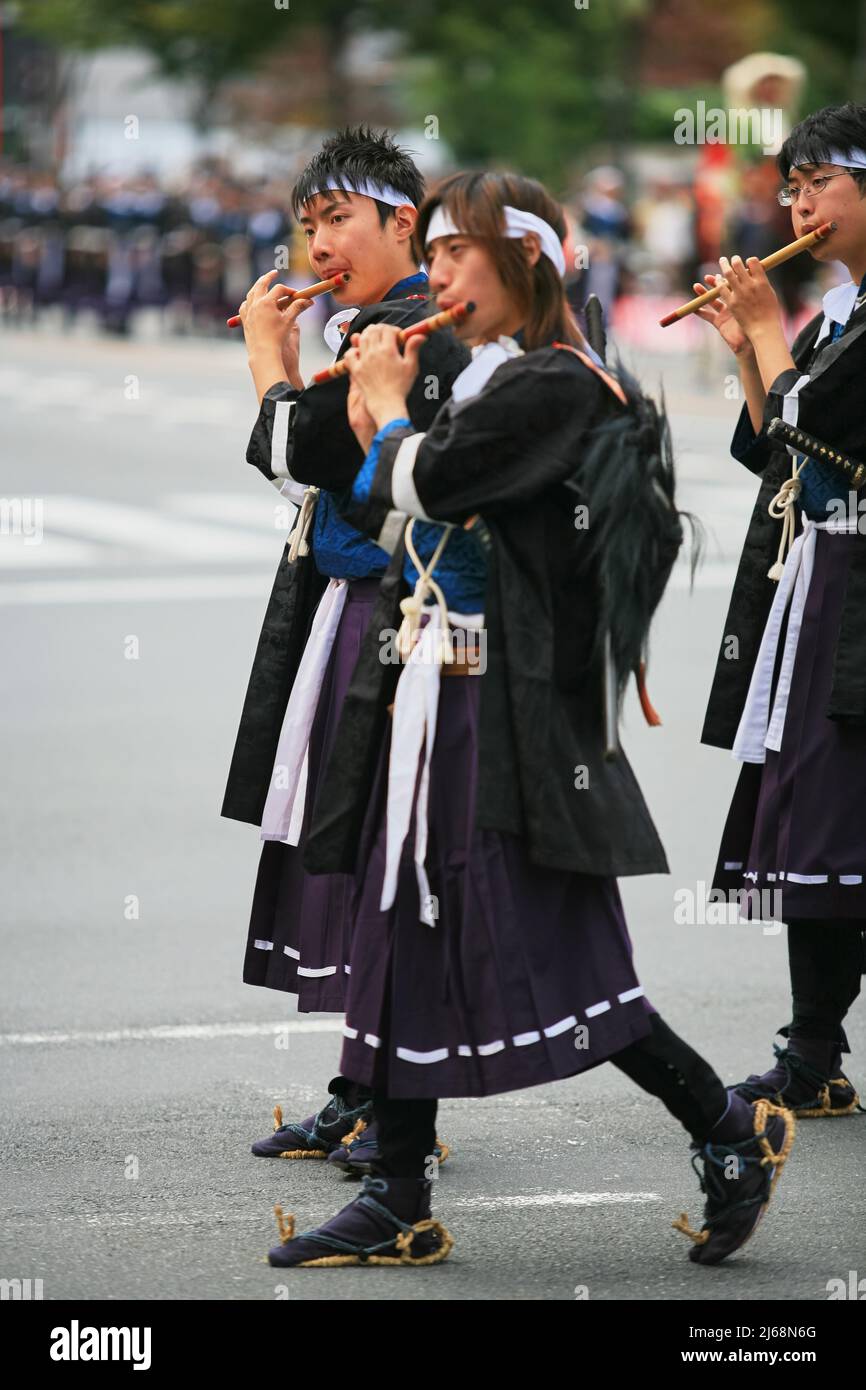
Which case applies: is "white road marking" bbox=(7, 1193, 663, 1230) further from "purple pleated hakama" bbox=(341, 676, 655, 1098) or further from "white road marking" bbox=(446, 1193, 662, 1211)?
"purple pleated hakama" bbox=(341, 676, 655, 1098)

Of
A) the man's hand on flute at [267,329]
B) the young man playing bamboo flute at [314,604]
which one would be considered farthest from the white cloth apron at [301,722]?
the man's hand on flute at [267,329]

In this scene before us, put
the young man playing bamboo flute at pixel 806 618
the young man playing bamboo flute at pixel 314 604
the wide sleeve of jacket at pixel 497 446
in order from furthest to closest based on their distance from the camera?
the young man playing bamboo flute at pixel 806 618 → the young man playing bamboo flute at pixel 314 604 → the wide sleeve of jacket at pixel 497 446

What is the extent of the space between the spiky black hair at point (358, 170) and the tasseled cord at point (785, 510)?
945 millimetres

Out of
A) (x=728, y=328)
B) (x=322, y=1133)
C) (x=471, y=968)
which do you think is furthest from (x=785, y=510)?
(x=322, y=1133)

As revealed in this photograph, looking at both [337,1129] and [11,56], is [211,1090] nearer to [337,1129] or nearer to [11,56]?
[337,1129]

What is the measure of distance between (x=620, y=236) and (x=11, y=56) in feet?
104

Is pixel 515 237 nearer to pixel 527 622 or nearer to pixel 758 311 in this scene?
pixel 527 622

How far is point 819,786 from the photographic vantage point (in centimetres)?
470

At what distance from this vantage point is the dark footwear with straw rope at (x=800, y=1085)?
16.4ft

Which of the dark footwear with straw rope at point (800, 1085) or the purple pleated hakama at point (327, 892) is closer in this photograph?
the purple pleated hakama at point (327, 892)

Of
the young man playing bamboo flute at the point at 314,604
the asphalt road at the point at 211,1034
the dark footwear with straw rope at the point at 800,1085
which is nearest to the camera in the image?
the asphalt road at the point at 211,1034

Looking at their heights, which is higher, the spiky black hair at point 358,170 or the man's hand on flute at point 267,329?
the spiky black hair at point 358,170

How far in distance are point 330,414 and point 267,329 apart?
0.31 m

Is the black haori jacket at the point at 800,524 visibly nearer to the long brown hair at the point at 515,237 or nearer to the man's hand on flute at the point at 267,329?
the long brown hair at the point at 515,237
